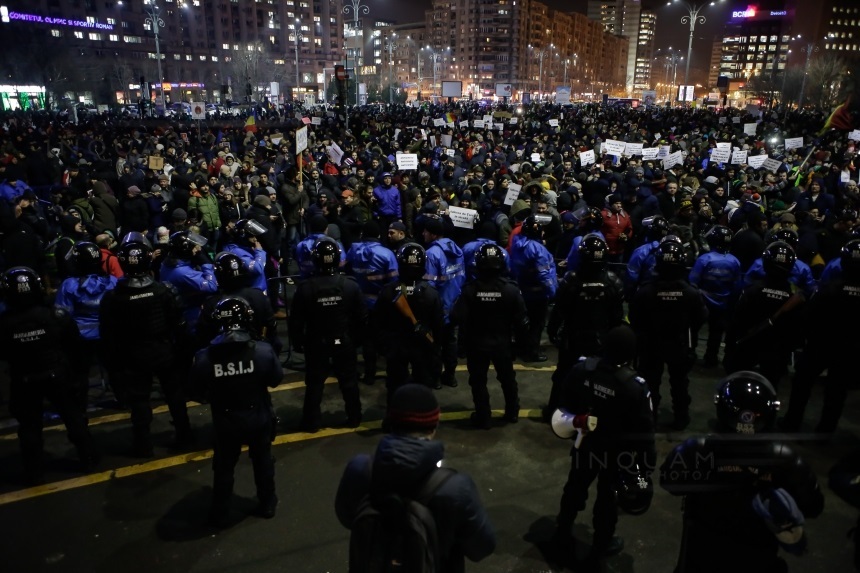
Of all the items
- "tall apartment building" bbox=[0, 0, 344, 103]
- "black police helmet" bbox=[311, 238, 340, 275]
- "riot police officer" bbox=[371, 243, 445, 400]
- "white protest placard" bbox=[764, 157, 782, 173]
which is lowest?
"riot police officer" bbox=[371, 243, 445, 400]

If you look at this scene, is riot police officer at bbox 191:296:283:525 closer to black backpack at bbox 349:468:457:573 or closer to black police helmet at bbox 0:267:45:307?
black police helmet at bbox 0:267:45:307

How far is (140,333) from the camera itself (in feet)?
18.4

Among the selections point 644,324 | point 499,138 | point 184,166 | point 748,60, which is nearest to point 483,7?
point 748,60

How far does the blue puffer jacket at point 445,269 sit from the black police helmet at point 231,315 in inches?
122

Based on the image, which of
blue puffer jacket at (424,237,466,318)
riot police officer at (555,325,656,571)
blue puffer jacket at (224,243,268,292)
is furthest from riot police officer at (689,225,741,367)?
blue puffer jacket at (224,243,268,292)

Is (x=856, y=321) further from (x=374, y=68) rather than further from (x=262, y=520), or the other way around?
(x=374, y=68)

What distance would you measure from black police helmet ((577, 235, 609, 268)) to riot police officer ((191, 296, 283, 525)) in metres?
3.21

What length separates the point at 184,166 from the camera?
16.0 m

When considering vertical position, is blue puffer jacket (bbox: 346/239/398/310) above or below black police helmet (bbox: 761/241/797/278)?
below

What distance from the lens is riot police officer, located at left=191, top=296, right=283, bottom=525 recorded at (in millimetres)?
4461

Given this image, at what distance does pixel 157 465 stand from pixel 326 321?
85.2 inches

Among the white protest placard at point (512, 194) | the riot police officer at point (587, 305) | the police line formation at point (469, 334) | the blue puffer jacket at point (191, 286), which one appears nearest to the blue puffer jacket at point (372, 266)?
the police line formation at point (469, 334)

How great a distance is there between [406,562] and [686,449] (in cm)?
165

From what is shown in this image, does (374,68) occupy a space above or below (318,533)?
above
